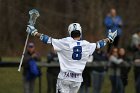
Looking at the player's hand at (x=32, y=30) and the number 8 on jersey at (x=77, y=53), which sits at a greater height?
the player's hand at (x=32, y=30)

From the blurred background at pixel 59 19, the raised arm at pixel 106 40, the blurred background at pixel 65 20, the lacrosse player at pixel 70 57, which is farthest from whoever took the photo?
the blurred background at pixel 65 20

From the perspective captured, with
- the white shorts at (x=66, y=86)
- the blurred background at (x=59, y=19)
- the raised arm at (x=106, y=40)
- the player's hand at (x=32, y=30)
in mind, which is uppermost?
the blurred background at (x=59, y=19)

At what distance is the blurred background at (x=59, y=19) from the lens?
28.4 m

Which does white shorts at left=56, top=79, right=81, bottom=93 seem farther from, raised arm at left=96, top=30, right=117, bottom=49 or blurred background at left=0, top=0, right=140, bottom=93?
blurred background at left=0, top=0, right=140, bottom=93

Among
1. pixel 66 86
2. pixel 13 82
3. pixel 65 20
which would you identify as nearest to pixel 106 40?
pixel 66 86

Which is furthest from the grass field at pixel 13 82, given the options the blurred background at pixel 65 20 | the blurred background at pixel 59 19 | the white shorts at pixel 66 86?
the blurred background at pixel 65 20

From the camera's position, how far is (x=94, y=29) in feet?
107

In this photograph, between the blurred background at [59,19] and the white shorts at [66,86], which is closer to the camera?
the white shorts at [66,86]

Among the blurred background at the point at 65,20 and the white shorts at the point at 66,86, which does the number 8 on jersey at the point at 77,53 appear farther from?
the blurred background at the point at 65,20

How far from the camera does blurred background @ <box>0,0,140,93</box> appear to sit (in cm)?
2838

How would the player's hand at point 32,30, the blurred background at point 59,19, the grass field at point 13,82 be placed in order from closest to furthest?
the player's hand at point 32,30 → the grass field at point 13,82 → the blurred background at point 59,19

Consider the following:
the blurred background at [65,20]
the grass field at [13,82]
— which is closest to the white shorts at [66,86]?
the grass field at [13,82]

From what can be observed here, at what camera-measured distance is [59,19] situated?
114ft

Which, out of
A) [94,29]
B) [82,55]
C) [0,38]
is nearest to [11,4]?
[0,38]
